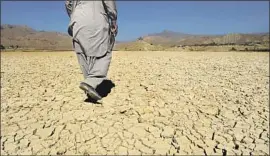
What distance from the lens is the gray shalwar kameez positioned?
10.9ft

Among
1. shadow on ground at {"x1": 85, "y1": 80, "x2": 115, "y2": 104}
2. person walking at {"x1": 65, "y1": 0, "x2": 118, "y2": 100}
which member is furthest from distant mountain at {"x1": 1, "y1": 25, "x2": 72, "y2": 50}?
person walking at {"x1": 65, "y1": 0, "x2": 118, "y2": 100}

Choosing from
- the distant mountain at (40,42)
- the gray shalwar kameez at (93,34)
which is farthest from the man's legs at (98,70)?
the distant mountain at (40,42)

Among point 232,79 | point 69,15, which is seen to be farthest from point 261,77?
point 69,15

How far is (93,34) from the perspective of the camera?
3.31 metres

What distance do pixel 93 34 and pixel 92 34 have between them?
0.01 meters

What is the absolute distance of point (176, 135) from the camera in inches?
108

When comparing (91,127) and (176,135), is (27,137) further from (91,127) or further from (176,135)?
(176,135)

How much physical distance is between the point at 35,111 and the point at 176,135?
5.23ft

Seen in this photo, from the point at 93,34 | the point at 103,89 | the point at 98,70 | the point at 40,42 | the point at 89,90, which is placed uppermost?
the point at 93,34

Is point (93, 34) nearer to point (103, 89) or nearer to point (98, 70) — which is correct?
point (98, 70)

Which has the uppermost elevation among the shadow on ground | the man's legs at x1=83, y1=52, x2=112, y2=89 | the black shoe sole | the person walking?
the person walking

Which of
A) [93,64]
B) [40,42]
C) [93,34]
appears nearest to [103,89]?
[93,64]

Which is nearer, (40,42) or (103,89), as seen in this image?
(103,89)

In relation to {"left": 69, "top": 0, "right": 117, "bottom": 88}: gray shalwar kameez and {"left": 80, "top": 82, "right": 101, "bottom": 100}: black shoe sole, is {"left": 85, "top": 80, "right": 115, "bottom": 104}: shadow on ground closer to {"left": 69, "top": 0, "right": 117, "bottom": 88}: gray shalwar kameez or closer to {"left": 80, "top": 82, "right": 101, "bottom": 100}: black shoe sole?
{"left": 80, "top": 82, "right": 101, "bottom": 100}: black shoe sole
